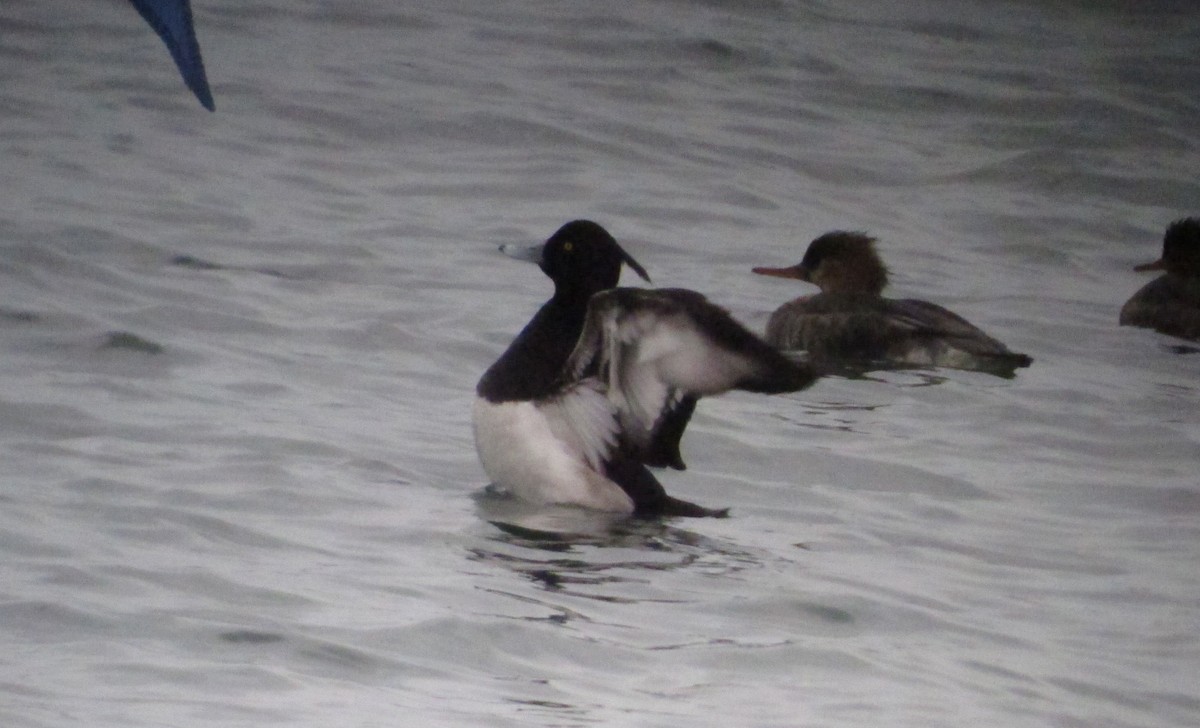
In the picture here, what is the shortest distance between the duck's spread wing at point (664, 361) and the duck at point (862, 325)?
2339 millimetres

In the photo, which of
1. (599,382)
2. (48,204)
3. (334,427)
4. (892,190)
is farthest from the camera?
(892,190)

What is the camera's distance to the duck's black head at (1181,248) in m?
9.12

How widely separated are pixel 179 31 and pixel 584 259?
3959 mm

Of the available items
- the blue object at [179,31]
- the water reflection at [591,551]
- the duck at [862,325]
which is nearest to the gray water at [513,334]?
the water reflection at [591,551]

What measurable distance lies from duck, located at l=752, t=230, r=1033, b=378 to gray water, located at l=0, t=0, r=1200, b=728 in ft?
0.42

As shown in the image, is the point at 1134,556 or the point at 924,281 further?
the point at 924,281

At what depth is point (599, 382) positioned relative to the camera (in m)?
5.28

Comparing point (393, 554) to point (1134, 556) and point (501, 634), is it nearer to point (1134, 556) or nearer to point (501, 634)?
point (501, 634)

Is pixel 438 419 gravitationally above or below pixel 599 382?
below

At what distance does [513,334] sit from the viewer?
296 inches

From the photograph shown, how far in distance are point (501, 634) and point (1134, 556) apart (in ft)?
6.32

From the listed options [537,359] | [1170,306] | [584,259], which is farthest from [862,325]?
[537,359]

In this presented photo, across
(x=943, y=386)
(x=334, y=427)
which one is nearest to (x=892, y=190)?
(x=943, y=386)

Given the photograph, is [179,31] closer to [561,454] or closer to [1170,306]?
[561,454]
